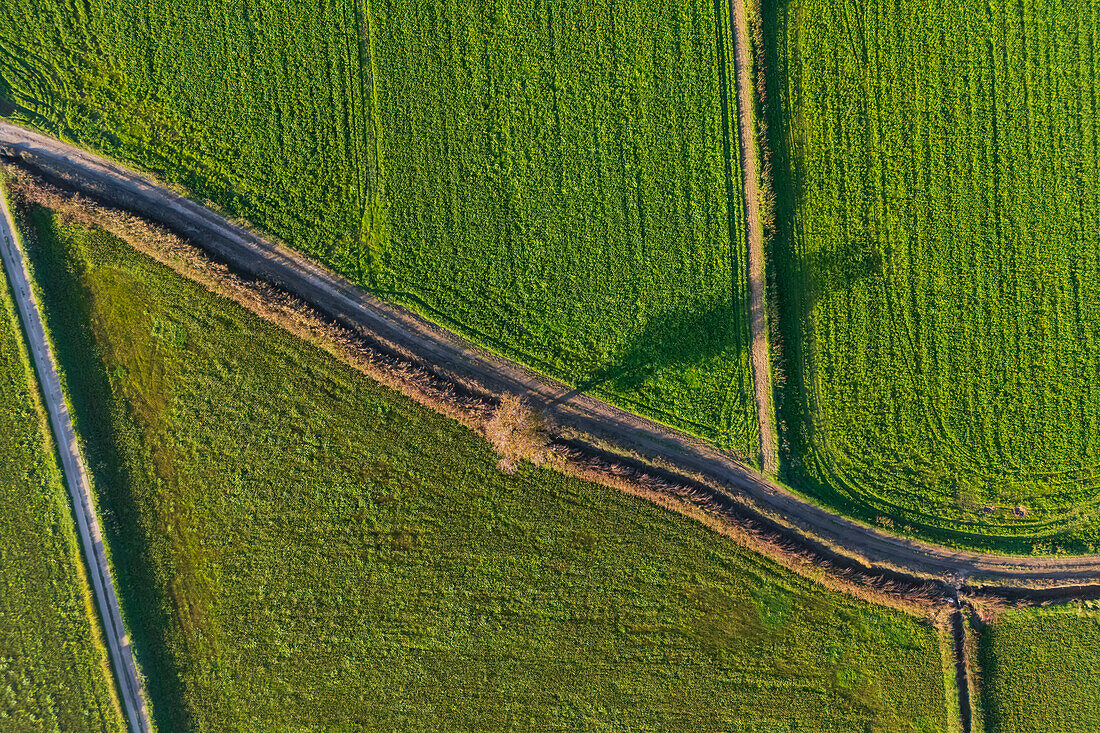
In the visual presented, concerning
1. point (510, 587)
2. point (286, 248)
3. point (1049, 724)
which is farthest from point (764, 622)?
point (286, 248)

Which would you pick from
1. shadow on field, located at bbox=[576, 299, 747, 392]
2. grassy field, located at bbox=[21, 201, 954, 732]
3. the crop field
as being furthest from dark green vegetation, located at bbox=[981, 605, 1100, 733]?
shadow on field, located at bbox=[576, 299, 747, 392]

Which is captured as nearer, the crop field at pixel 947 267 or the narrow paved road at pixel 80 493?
the narrow paved road at pixel 80 493

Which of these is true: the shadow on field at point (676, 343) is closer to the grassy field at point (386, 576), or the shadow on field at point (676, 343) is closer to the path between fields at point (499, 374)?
the path between fields at point (499, 374)

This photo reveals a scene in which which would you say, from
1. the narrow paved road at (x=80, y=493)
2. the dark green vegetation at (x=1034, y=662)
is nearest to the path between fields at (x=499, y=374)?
the dark green vegetation at (x=1034, y=662)

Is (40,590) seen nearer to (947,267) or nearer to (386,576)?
(386,576)

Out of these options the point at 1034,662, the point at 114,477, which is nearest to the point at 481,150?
the point at 114,477
